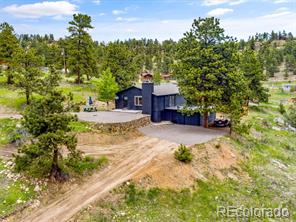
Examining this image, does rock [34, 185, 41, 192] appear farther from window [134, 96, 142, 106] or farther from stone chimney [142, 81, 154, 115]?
window [134, 96, 142, 106]

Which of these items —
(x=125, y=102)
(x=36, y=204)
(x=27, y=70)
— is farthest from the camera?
(x=125, y=102)

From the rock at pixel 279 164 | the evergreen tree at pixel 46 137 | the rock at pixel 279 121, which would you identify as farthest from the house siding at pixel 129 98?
the rock at pixel 279 121

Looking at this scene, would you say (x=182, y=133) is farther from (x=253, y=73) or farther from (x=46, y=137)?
(x=253, y=73)

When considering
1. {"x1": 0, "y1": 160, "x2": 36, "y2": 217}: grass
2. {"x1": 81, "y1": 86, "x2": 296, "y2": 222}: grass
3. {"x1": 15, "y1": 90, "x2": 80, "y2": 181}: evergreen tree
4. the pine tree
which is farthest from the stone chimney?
{"x1": 0, "y1": 160, "x2": 36, "y2": 217}: grass

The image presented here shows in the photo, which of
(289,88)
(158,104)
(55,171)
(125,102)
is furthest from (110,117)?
(289,88)

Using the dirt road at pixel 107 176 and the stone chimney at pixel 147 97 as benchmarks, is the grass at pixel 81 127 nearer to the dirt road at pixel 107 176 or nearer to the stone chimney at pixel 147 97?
the dirt road at pixel 107 176
